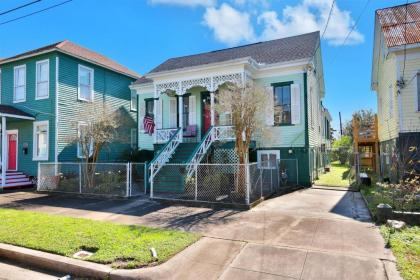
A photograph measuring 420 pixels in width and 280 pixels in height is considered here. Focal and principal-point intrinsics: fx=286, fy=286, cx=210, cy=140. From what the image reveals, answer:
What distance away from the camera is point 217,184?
1049 cm

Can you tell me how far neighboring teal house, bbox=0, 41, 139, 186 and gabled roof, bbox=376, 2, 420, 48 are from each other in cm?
1564

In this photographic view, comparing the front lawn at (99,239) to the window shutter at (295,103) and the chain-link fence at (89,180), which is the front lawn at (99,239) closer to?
the chain-link fence at (89,180)

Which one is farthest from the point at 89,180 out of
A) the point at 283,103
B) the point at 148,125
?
the point at 283,103

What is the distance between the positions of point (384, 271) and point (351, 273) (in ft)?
1.68

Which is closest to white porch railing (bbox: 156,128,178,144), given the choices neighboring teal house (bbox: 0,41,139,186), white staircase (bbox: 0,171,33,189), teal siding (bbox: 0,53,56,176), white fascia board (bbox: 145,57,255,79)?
white fascia board (bbox: 145,57,255,79)

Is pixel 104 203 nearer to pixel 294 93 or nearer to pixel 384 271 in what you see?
pixel 384 271

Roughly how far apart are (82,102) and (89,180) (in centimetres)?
669

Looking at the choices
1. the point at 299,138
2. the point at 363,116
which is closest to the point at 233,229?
the point at 299,138

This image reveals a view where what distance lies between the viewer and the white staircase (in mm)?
14539

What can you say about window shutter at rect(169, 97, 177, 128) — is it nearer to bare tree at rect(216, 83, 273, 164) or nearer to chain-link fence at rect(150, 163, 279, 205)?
chain-link fence at rect(150, 163, 279, 205)

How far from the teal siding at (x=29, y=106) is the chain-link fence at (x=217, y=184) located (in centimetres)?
779

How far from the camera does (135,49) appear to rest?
20.1 m

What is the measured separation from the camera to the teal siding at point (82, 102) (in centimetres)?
1595

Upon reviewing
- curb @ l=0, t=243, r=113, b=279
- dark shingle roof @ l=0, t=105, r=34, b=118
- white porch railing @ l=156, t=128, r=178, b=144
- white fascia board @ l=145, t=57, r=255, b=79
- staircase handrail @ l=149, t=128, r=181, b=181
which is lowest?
curb @ l=0, t=243, r=113, b=279
